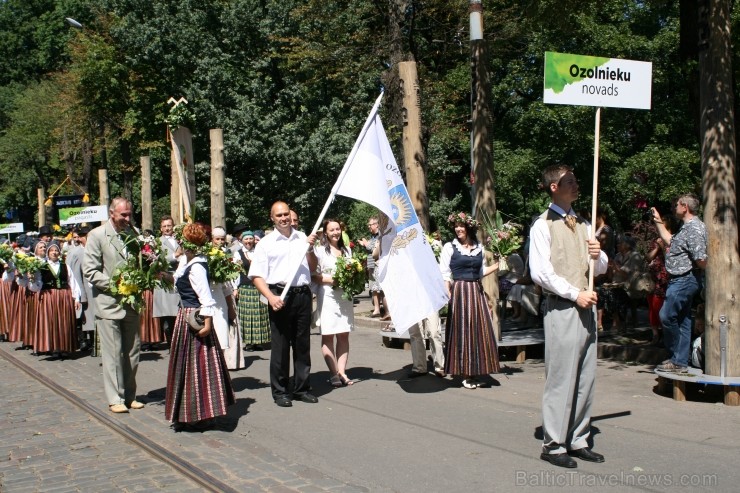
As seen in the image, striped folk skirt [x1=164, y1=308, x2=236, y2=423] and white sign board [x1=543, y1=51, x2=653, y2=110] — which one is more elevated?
white sign board [x1=543, y1=51, x2=653, y2=110]

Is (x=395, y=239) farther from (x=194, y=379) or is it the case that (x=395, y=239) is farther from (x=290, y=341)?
(x=194, y=379)

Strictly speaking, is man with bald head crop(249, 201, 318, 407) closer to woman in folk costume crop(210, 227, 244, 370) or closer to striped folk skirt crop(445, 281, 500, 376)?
woman in folk costume crop(210, 227, 244, 370)

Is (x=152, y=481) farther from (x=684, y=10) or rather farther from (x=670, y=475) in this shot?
(x=684, y=10)

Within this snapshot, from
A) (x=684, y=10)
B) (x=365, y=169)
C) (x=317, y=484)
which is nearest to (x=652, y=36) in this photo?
(x=684, y=10)

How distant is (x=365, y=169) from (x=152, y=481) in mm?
4139

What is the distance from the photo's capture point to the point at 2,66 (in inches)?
2254

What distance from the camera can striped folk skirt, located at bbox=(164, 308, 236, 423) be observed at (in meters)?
7.26

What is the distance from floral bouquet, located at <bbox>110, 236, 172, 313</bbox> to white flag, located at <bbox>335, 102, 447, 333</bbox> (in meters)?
2.04

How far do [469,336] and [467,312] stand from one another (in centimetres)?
28

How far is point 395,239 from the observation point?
8.91 meters

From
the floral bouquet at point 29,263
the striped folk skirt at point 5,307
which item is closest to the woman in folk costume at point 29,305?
the floral bouquet at point 29,263

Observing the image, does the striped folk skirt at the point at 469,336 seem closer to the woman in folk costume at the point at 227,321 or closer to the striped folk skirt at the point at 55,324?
the woman in folk costume at the point at 227,321

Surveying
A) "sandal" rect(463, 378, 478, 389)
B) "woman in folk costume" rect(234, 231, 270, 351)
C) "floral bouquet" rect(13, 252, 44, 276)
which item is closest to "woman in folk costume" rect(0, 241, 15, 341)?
"floral bouquet" rect(13, 252, 44, 276)

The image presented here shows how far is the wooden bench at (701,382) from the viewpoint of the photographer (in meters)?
7.78
